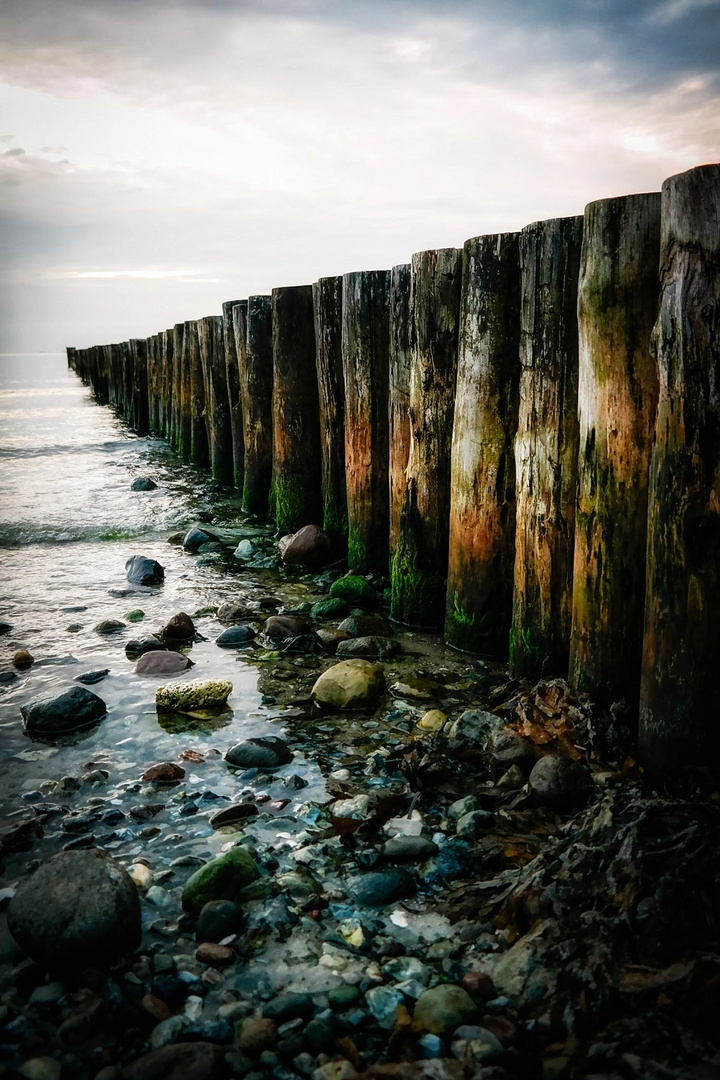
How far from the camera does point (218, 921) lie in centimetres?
200

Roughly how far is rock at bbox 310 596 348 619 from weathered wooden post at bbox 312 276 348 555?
893 mm

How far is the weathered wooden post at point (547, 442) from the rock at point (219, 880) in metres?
1.61

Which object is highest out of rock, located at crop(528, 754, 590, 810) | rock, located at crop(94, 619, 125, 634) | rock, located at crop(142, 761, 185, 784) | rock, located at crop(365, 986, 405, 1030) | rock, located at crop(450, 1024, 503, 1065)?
rock, located at crop(94, 619, 125, 634)

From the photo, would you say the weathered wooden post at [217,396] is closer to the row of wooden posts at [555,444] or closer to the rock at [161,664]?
the row of wooden posts at [555,444]

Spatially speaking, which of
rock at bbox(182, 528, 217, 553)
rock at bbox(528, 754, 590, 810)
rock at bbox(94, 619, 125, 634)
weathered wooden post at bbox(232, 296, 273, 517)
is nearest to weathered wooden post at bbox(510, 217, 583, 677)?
rock at bbox(528, 754, 590, 810)

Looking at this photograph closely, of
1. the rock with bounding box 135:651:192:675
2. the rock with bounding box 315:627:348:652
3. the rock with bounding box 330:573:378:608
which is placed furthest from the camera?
the rock with bounding box 330:573:378:608

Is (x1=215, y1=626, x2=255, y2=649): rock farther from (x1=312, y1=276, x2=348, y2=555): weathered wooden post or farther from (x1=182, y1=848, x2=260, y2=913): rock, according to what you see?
(x1=182, y1=848, x2=260, y2=913): rock

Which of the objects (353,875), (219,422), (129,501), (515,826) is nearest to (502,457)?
(515,826)

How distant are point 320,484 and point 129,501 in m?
3.60

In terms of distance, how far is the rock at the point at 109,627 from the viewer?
4.36m

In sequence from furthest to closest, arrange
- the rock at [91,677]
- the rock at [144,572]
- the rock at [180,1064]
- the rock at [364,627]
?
1. the rock at [144,572]
2. the rock at [364,627]
3. the rock at [91,677]
4. the rock at [180,1064]

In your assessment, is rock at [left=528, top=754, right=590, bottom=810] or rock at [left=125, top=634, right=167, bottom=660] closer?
rock at [left=528, top=754, right=590, bottom=810]

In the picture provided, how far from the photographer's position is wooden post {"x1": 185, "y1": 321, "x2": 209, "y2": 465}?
10.1 m

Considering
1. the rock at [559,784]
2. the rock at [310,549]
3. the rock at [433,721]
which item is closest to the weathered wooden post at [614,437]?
the rock at [559,784]
